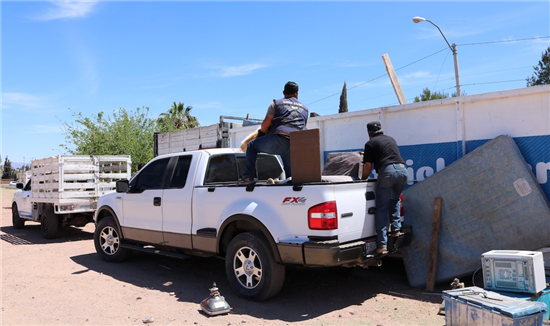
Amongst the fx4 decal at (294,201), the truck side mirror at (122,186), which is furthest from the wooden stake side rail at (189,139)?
the fx4 decal at (294,201)

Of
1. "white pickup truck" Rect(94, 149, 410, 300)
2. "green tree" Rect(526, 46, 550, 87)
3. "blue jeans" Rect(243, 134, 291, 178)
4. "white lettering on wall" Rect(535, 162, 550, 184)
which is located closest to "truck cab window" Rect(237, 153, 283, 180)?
"white pickup truck" Rect(94, 149, 410, 300)

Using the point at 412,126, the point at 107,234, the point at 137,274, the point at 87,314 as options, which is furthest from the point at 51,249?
the point at 412,126

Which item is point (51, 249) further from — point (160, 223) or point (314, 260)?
point (314, 260)

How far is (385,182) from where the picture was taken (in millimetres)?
5160

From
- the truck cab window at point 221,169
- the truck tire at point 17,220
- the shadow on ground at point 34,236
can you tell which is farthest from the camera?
the truck tire at point 17,220

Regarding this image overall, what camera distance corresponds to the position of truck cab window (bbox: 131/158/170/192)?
22.1ft

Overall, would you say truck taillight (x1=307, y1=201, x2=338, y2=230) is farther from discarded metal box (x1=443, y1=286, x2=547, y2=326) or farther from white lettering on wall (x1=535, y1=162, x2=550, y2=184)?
white lettering on wall (x1=535, y1=162, x2=550, y2=184)

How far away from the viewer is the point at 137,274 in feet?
22.3

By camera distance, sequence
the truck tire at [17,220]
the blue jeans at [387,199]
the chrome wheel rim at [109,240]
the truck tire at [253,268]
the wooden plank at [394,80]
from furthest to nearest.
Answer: the truck tire at [17,220] < the wooden plank at [394,80] < the chrome wheel rim at [109,240] < the blue jeans at [387,199] < the truck tire at [253,268]

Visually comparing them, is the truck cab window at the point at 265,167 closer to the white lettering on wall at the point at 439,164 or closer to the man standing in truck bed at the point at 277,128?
the man standing in truck bed at the point at 277,128

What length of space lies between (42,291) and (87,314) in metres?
1.47

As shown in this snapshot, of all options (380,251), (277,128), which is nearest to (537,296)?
(380,251)

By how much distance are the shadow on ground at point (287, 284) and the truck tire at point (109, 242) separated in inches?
5.6

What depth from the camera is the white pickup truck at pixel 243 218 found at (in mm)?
4555
